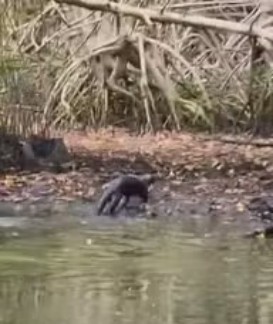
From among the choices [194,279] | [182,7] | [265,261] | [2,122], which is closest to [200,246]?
[265,261]

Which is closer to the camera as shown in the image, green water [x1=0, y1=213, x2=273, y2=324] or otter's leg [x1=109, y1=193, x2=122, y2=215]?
green water [x1=0, y1=213, x2=273, y2=324]

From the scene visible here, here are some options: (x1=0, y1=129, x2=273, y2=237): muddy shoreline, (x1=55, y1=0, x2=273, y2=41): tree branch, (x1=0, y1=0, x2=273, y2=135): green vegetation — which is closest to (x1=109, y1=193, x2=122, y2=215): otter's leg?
(x1=0, y1=129, x2=273, y2=237): muddy shoreline

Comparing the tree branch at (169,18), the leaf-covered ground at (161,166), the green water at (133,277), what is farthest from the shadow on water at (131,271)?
the tree branch at (169,18)

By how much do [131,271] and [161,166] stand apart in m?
5.75

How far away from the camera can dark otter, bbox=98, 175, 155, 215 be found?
34.9ft

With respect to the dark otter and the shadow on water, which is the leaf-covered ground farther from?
the shadow on water

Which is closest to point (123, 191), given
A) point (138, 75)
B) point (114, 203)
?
point (114, 203)

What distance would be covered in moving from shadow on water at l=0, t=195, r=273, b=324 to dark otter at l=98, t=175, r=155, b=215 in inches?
11.0

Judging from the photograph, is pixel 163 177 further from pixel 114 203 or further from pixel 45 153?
pixel 114 203

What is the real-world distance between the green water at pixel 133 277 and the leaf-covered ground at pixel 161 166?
1.99 metres

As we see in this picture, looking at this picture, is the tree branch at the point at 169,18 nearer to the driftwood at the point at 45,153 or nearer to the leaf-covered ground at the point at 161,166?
the leaf-covered ground at the point at 161,166

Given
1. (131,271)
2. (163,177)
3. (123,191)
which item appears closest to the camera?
(131,271)

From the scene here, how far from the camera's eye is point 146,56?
16.7 metres

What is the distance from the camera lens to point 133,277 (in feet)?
24.4
